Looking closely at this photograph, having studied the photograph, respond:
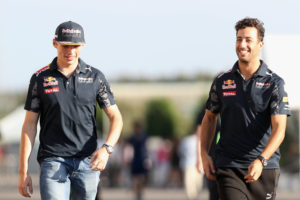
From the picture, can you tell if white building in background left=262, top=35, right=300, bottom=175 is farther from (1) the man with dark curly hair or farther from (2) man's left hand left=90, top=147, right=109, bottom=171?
(2) man's left hand left=90, top=147, right=109, bottom=171

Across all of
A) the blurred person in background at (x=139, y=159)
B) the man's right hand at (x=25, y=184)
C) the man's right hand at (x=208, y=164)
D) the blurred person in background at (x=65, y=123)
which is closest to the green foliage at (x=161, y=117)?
the blurred person in background at (x=139, y=159)

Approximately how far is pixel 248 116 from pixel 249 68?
45cm

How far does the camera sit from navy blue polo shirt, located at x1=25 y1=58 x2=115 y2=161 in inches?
285

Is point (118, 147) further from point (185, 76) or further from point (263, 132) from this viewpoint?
point (185, 76)

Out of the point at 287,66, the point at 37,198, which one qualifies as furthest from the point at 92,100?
the point at 37,198

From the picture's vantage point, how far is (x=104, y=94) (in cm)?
742

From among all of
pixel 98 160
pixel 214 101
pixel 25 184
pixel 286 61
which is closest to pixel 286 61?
pixel 286 61

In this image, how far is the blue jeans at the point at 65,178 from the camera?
7145 millimetres

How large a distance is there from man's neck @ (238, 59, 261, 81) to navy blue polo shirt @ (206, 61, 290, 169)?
0.04 metres

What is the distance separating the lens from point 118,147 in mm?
33125

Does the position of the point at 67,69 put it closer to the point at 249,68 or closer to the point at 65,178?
the point at 65,178

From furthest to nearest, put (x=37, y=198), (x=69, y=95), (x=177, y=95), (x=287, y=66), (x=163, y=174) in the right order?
1. (x=177, y=95)
2. (x=163, y=174)
3. (x=37, y=198)
4. (x=287, y=66)
5. (x=69, y=95)

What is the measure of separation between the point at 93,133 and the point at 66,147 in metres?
0.28

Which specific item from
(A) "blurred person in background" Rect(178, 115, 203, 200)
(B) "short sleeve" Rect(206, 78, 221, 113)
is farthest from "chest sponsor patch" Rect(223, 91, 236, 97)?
(A) "blurred person in background" Rect(178, 115, 203, 200)
